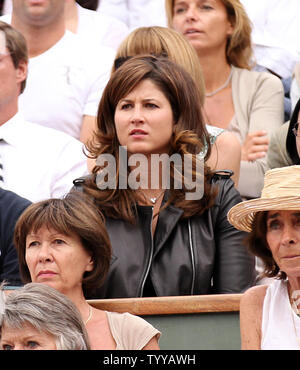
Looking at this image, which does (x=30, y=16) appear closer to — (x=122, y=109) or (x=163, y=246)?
(x=122, y=109)

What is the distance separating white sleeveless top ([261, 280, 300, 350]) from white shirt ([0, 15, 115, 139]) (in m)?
2.04

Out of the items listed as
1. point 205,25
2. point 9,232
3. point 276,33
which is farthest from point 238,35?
point 9,232

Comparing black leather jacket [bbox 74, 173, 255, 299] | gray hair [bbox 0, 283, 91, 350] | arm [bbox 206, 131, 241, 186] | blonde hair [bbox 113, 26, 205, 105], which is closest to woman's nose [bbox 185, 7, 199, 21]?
blonde hair [bbox 113, 26, 205, 105]

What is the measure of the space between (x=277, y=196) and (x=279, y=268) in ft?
1.01

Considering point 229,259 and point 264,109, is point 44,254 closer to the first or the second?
point 229,259

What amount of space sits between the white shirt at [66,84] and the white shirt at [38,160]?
35 centimetres

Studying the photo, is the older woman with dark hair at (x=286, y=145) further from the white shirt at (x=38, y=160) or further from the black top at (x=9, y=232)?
the black top at (x=9, y=232)

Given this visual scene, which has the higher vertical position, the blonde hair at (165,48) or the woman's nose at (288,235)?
the blonde hair at (165,48)

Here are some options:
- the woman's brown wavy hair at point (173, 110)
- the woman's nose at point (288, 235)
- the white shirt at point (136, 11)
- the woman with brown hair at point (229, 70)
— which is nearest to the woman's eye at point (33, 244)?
the woman's brown wavy hair at point (173, 110)

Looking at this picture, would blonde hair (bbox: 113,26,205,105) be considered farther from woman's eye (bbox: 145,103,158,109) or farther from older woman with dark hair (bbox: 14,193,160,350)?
older woman with dark hair (bbox: 14,193,160,350)

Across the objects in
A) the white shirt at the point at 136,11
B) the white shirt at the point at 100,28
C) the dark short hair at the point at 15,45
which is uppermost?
the white shirt at the point at 136,11

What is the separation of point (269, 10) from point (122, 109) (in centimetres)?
193

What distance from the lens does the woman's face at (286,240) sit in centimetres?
335
